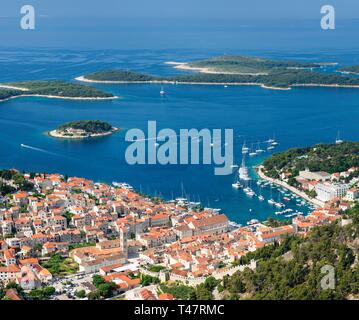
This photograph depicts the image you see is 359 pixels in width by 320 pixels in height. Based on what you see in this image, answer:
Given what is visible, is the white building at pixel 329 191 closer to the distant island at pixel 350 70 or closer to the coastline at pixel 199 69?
the coastline at pixel 199 69

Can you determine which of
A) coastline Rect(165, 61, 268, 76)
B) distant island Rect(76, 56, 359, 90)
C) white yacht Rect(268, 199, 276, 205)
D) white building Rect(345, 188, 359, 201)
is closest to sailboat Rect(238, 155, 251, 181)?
white yacht Rect(268, 199, 276, 205)

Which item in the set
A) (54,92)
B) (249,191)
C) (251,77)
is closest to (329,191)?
(249,191)

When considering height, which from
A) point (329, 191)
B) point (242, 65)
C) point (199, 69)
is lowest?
point (329, 191)

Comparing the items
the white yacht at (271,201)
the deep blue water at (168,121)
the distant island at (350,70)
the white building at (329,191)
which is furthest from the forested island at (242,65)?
the white yacht at (271,201)

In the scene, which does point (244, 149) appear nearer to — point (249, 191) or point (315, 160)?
point (315, 160)
